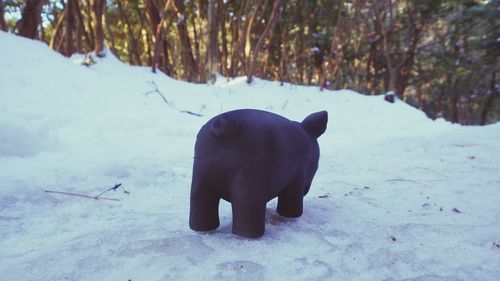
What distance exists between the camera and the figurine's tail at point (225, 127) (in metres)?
1.18

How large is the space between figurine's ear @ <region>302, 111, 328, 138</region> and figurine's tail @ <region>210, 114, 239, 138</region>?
40 centimetres

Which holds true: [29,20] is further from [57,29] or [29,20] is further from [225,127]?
[225,127]

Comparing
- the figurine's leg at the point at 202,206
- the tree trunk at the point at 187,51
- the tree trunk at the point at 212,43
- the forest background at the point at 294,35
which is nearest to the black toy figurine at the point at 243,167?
the figurine's leg at the point at 202,206

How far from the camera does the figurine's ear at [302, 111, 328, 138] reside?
1.48 m

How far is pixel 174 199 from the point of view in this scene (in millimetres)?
1692

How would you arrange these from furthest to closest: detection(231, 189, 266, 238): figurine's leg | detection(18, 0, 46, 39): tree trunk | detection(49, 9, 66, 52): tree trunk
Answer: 1. detection(49, 9, 66, 52): tree trunk
2. detection(18, 0, 46, 39): tree trunk
3. detection(231, 189, 266, 238): figurine's leg

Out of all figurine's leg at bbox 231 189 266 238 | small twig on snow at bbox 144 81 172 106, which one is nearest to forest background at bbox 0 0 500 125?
small twig on snow at bbox 144 81 172 106

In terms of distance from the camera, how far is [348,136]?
141 inches

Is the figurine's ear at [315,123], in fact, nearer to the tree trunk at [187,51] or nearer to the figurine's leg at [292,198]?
the figurine's leg at [292,198]

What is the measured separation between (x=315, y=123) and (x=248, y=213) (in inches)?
19.9

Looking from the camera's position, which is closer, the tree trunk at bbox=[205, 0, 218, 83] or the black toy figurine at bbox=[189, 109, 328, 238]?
the black toy figurine at bbox=[189, 109, 328, 238]

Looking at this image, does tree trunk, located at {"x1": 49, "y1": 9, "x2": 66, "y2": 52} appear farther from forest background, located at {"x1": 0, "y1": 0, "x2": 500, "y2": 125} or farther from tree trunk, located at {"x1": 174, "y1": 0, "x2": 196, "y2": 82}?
tree trunk, located at {"x1": 174, "y1": 0, "x2": 196, "y2": 82}

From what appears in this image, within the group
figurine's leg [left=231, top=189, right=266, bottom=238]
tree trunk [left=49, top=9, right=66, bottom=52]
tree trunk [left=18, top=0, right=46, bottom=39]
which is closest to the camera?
figurine's leg [left=231, top=189, right=266, bottom=238]

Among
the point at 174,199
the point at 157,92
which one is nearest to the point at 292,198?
the point at 174,199
